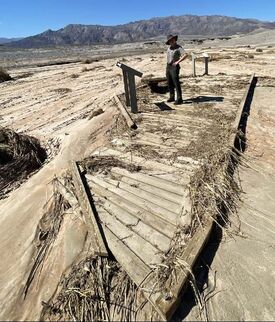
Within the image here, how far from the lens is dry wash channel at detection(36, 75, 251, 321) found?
3389 mm

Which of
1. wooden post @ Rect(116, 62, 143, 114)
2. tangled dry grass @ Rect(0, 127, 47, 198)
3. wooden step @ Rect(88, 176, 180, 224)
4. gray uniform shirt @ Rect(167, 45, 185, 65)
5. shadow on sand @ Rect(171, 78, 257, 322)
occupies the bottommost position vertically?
tangled dry grass @ Rect(0, 127, 47, 198)

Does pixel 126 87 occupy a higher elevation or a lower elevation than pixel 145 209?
higher

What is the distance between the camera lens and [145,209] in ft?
15.0

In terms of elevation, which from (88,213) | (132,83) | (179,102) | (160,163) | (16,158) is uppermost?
(132,83)

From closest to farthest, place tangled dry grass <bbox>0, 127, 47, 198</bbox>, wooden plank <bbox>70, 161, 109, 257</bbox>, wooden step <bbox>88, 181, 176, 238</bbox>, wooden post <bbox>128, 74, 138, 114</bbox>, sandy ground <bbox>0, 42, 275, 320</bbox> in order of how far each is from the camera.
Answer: sandy ground <bbox>0, 42, 275, 320</bbox>
wooden plank <bbox>70, 161, 109, 257</bbox>
wooden step <bbox>88, 181, 176, 238</bbox>
tangled dry grass <bbox>0, 127, 47, 198</bbox>
wooden post <bbox>128, 74, 138, 114</bbox>

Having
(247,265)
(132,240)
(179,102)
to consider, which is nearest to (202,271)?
(247,265)

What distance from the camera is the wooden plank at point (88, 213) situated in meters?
3.89

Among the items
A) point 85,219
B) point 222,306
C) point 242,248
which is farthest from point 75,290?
point 242,248

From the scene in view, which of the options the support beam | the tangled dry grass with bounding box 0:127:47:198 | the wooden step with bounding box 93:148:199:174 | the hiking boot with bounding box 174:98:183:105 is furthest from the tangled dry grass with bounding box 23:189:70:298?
the hiking boot with bounding box 174:98:183:105

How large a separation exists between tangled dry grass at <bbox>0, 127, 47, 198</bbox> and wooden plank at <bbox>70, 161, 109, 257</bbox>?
2069 mm

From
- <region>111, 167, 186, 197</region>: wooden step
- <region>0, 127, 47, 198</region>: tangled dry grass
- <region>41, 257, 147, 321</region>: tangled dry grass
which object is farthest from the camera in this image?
<region>0, 127, 47, 198</region>: tangled dry grass

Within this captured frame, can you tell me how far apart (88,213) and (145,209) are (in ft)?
2.51

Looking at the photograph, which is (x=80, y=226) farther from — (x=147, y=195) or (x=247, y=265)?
(x=247, y=265)

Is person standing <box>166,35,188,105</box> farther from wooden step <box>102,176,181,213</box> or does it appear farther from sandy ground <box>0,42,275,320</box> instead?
wooden step <box>102,176,181,213</box>
